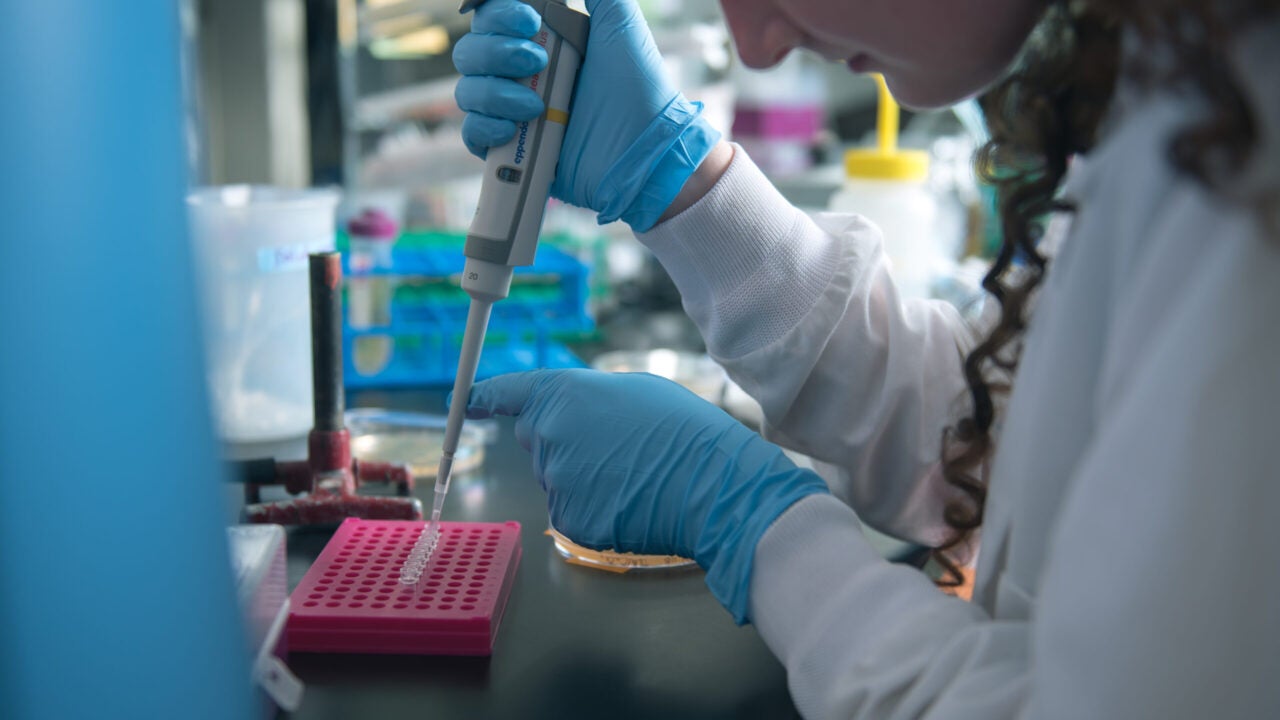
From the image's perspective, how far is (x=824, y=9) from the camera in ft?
2.23

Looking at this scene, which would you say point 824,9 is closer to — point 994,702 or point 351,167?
point 994,702

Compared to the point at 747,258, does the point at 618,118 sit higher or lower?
higher

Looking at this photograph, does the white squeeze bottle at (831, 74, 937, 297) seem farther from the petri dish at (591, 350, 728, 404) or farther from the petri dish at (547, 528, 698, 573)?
the petri dish at (547, 528, 698, 573)

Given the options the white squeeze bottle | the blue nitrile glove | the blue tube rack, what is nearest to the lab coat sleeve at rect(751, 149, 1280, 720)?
the blue nitrile glove

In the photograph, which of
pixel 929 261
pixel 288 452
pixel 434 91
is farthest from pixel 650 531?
pixel 434 91

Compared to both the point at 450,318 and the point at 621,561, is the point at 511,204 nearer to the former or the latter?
the point at 621,561

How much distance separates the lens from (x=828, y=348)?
0.95 meters

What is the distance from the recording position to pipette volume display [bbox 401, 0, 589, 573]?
0.87 meters

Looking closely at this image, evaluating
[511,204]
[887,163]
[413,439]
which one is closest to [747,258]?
[511,204]

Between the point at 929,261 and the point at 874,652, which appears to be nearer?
the point at 874,652

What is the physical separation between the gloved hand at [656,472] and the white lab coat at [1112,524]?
0.03 m

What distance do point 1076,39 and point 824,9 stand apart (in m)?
0.16

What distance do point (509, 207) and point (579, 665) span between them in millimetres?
399

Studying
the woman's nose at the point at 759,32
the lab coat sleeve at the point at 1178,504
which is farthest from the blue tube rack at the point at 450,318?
the lab coat sleeve at the point at 1178,504
